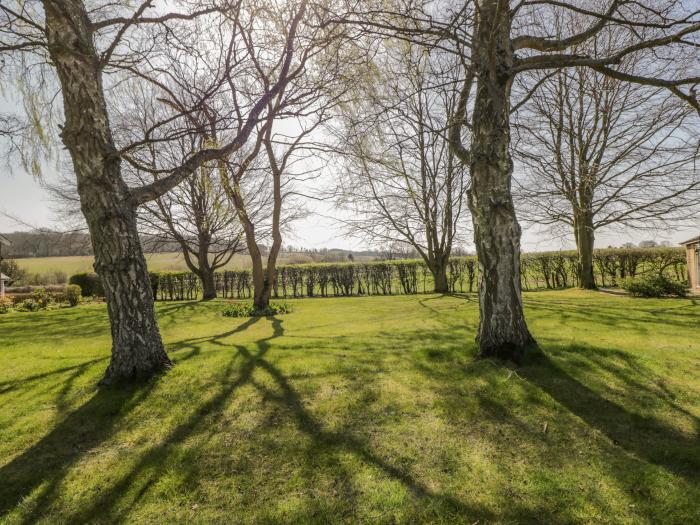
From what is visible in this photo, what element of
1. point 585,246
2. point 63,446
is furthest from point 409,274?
point 63,446

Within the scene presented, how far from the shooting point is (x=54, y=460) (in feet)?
8.92

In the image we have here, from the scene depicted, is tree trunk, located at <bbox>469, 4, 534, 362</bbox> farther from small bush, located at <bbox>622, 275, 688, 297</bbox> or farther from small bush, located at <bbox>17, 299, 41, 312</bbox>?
small bush, located at <bbox>17, 299, 41, 312</bbox>

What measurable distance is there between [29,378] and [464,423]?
513 cm

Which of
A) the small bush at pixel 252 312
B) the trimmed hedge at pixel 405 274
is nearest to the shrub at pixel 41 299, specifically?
the trimmed hedge at pixel 405 274

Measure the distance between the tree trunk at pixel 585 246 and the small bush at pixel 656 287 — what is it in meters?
2.96

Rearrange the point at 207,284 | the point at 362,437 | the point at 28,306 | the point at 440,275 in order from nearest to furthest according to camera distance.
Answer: the point at 362,437, the point at 28,306, the point at 440,275, the point at 207,284

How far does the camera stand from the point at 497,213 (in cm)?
406

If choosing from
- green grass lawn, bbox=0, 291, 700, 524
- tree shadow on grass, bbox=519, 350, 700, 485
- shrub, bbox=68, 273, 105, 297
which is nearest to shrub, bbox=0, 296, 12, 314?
shrub, bbox=68, 273, 105, 297

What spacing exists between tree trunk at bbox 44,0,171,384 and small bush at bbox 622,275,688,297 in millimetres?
14066

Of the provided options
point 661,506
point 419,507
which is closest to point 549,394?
point 661,506

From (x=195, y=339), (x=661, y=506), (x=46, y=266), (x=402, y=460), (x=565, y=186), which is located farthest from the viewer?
(x=46, y=266)

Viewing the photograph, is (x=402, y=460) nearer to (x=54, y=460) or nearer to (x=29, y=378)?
(x=54, y=460)

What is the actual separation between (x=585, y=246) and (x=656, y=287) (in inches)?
133

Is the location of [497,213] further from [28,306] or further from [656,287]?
[28,306]
